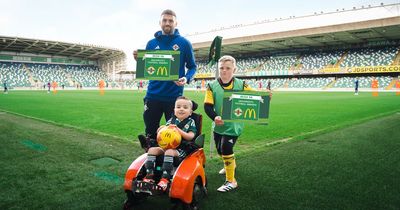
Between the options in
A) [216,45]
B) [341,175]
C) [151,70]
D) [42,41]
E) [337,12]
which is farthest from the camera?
[42,41]

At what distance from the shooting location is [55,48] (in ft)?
182

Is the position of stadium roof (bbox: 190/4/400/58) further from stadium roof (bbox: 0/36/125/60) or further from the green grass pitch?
the green grass pitch

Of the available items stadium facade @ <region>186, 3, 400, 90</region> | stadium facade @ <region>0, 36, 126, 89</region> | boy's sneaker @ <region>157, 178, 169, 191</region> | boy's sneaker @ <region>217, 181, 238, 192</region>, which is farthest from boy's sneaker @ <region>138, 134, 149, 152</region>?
stadium facade @ <region>0, 36, 126, 89</region>

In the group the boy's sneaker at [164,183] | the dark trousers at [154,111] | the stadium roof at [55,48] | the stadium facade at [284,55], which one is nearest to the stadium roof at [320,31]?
the stadium facade at [284,55]

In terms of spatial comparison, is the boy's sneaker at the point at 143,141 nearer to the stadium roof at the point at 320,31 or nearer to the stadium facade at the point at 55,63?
the stadium roof at the point at 320,31

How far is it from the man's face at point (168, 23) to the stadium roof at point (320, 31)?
38.6 meters

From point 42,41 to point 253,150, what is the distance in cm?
5391

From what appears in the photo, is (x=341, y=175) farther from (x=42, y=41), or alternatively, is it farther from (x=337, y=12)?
(x=42, y=41)

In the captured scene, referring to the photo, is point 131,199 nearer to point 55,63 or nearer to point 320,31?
point 320,31

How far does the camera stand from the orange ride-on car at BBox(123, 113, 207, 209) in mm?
2764

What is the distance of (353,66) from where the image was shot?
42531 millimetres

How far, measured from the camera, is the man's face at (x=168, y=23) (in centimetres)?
374

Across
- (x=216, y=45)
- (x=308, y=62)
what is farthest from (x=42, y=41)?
(x=216, y=45)

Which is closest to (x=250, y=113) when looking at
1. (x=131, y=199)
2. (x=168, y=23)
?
(x=168, y=23)
